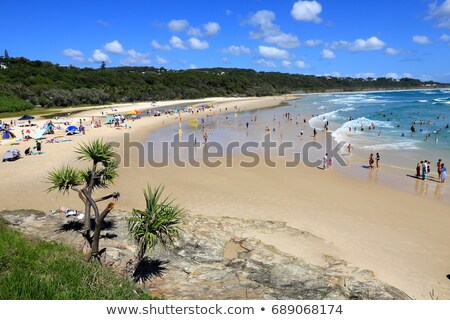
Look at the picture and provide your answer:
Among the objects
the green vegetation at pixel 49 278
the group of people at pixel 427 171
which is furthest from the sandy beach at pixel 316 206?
the green vegetation at pixel 49 278

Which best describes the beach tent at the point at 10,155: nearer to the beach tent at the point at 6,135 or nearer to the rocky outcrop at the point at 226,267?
the beach tent at the point at 6,135

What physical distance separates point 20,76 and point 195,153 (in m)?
67.1

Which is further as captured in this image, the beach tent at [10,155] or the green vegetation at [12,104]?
the green vegetation at [12,104]

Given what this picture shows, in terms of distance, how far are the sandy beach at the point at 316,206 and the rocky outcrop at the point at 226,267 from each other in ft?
2.53

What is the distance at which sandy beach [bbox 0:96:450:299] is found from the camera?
10.5 m

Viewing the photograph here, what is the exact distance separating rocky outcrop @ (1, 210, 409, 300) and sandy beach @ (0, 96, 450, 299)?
772 mm

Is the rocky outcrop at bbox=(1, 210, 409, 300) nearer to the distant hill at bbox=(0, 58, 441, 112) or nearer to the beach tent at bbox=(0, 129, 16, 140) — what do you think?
the beach tent at bbox=(0, 129, 16, 140)

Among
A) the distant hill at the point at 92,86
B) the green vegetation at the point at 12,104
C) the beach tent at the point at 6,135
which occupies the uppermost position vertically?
the distant hill at the point at 92,86

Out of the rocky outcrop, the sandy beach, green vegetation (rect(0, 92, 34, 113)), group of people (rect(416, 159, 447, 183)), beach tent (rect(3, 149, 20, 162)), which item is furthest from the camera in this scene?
green vegetation (rect(0, 92, 34, 113))

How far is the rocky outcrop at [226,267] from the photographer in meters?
8.05

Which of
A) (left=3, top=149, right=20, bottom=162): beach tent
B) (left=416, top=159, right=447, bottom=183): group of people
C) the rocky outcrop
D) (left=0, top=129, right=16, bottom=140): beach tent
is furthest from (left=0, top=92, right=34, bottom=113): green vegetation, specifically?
(left=416, top=159, right=447, bottom=183): group of people

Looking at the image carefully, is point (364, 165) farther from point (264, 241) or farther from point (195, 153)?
point (264, 241)

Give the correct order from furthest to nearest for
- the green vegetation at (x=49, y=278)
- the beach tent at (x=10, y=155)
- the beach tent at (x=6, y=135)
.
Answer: the beach tent at (x=6, y=135) → the beach tent at (x=10, y=155) → the green vegetation at (x=49, y=278)
